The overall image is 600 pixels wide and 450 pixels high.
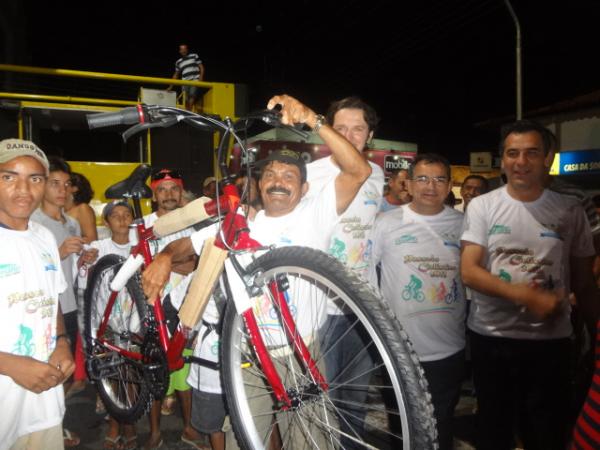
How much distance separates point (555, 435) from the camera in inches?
95.0

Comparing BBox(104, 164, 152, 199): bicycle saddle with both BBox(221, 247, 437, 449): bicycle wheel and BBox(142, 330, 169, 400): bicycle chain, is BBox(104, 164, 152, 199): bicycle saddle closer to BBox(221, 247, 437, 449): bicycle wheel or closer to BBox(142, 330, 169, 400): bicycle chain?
BBox(142, 330, 169, 400): bicycle chain

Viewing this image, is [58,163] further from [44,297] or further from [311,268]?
[311,268]

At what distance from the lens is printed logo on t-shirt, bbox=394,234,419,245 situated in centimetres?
273

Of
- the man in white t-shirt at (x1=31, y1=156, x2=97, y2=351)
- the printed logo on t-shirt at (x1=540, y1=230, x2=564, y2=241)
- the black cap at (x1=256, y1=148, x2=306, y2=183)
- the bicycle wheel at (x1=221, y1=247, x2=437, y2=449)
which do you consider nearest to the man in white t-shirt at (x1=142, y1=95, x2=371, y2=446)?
the black cap at (x1=256, y1=148, x2=306, y2=183)

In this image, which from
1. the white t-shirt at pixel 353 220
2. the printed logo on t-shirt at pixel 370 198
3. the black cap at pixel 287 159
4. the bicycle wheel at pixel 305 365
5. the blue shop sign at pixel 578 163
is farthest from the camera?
the blue shop sign at pixel 578 163

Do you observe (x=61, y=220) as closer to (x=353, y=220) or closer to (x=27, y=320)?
(x=27, y=320)

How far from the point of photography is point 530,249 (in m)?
2.35

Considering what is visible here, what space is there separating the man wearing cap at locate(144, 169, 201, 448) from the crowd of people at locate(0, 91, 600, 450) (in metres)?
0.04

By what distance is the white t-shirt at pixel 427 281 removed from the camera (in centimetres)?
259

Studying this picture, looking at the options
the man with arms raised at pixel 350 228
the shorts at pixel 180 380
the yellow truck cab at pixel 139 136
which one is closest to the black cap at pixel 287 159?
the man with arms raised at pixel 350 228

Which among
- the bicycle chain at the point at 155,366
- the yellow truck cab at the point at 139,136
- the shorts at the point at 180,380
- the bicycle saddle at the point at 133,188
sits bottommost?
the shorts at the point at 180,380

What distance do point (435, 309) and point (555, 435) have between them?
92 centimetres

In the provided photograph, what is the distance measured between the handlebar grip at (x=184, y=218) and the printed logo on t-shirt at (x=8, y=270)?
0.70 m

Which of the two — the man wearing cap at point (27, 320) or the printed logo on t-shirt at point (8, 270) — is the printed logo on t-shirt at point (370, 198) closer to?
the man wearing cap at point (27, 320)
